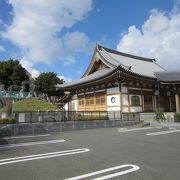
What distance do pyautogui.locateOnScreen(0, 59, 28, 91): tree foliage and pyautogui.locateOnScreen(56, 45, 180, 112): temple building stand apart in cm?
2846

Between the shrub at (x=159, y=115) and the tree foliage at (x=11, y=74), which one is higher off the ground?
the tree foliage at (x=11, y=74)

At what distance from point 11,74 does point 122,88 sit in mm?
40285

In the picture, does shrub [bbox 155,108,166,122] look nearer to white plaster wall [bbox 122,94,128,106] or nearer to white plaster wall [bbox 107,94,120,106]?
white plaster wall [bbox 122,94,128,106]

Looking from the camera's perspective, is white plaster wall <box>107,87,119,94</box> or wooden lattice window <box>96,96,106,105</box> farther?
wooden lattice window <box>96,96,106,105</box>

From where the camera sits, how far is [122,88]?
2322 centimetres

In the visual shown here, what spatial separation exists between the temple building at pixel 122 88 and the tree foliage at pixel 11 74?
28.5 metres

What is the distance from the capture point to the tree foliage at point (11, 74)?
55.8 m

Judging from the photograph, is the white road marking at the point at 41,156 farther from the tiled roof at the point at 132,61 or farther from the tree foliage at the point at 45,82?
the tree foliage at the point at 45,82

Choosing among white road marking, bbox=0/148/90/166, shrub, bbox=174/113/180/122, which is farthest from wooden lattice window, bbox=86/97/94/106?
white road marking, bbox=0/148/90/166

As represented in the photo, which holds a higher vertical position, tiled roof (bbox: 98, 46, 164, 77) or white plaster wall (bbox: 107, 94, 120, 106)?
tiled roof (bbox: 98, 46, 164, 77)

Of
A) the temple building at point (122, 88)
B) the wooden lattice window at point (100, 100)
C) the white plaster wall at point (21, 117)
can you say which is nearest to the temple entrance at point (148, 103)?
the temple building at point (122, 88)

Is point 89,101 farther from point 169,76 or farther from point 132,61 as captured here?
point 169,76

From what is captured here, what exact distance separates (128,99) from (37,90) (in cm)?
4039

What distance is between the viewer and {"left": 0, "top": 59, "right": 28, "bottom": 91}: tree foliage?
183 ft
